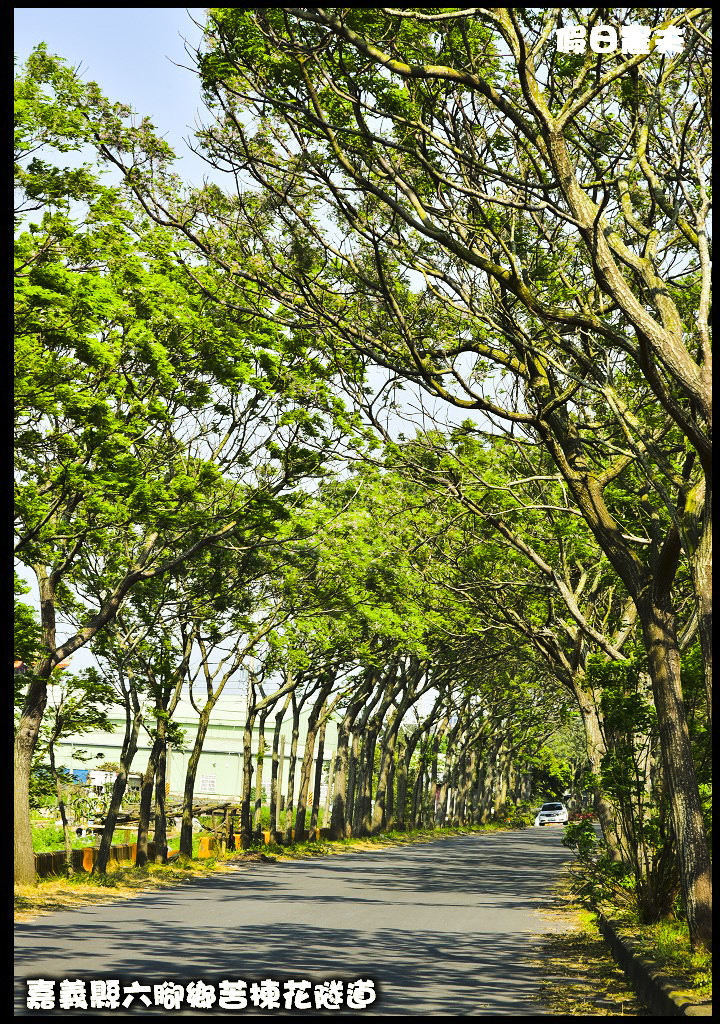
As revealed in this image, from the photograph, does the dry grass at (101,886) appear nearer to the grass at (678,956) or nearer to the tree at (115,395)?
the tree at (115,395)

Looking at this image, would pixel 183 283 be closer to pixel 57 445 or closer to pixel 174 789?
pixel 57 445

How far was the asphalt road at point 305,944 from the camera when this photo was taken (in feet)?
28.9

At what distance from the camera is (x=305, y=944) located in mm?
12039

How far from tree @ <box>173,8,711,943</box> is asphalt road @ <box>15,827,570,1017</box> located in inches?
99.1

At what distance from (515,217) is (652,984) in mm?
7692

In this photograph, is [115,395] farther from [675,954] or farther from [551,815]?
[551,815]

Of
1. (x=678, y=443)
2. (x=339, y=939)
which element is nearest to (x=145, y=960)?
(x=339, y=939)

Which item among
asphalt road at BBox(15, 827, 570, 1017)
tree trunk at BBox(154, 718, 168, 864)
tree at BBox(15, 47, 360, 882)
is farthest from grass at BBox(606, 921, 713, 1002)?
tree trunk at BBox(154, 718, 168, 864)

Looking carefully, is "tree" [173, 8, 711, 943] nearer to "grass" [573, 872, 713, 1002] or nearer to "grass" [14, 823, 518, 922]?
"grass" [573, 872, 713, 1002]

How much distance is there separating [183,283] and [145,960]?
33.1 ft

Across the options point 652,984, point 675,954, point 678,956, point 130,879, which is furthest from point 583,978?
point 130,879

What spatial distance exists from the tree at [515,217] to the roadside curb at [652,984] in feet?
2.14

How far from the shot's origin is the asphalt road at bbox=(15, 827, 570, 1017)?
8.82 meters

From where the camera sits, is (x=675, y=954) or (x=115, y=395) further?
(x=115, y=395)
